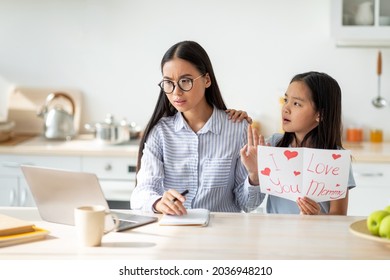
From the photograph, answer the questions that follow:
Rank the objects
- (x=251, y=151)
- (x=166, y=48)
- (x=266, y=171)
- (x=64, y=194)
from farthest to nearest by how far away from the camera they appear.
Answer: (x=166, y=48) < (x=251, y=151) < (x=266, y=171) < (x=64, y=194)

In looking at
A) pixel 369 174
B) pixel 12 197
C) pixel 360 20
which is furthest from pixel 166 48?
pixel 369 174

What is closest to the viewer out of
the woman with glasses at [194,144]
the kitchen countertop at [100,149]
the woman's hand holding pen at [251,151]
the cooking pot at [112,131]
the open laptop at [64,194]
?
the open laptop at [64,194]

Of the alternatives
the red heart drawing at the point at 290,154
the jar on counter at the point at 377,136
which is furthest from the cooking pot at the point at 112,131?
the red heart drawing at the point at 290,154

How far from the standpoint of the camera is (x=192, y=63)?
8.05ft

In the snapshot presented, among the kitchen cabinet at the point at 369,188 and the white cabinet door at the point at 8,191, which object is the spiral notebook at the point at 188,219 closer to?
the kitchen cabinet at the point at 369,188

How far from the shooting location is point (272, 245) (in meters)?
1.85

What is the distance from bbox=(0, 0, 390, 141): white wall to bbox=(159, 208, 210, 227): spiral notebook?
6.44 ft

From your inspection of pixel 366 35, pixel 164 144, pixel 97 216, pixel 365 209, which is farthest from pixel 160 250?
pixel 366 35

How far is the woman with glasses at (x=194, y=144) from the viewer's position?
2.43m

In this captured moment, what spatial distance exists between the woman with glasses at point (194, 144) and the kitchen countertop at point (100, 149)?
3.57 ft

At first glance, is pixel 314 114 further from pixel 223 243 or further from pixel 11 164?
pixel 11 164

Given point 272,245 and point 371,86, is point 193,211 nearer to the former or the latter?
point 272,245

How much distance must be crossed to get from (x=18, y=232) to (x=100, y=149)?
1.78 meters

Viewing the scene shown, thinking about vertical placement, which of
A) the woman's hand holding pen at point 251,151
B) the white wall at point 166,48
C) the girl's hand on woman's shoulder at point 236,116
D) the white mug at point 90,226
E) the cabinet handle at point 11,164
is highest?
the white wall at point 166,48
